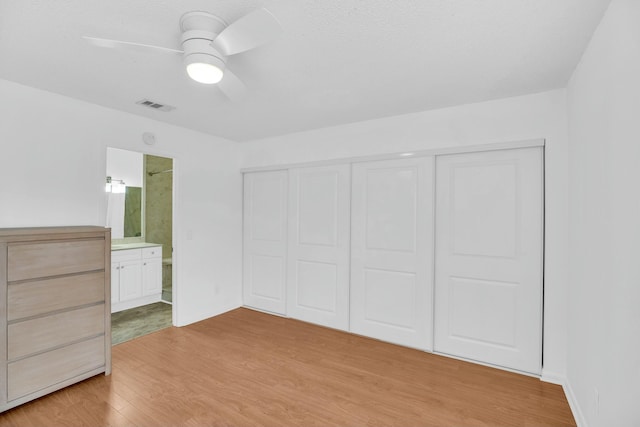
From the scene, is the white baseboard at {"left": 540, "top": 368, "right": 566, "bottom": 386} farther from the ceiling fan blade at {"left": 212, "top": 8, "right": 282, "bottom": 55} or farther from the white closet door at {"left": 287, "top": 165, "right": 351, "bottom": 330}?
the ceiling fan blade at {"left": 212, "top": 8, "right": 282, "bottom": 55}

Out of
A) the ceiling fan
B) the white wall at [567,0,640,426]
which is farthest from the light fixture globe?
the white wall at [567,0,640,426]

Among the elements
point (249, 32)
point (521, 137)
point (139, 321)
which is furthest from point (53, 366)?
point (521, 137)

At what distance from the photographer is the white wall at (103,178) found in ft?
8.09

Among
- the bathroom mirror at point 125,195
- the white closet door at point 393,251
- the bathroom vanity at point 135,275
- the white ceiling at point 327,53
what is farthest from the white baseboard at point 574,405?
the bathroom mirror at point 125,195

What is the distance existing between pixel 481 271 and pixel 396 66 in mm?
1994

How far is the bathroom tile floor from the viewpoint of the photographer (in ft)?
11.4

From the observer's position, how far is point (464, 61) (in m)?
2.08

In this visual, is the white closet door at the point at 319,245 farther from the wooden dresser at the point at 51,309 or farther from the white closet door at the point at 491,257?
the wooden dresser at the point at 51,309

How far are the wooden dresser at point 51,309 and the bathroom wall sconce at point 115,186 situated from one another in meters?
2.51

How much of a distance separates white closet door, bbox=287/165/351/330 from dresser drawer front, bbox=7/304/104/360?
2143 millimetres

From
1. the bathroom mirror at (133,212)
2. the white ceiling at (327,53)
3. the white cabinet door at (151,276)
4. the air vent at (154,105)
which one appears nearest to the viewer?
the white ceiling at (327,53)

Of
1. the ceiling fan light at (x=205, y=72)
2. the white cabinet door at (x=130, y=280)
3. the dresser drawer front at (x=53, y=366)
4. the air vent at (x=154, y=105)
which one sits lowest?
the dresser drawer front at (x=53, y=366)

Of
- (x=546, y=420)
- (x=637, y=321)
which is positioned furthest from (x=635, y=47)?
(x=546, y=420)

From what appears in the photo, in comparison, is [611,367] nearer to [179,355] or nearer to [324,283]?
[324,283]
